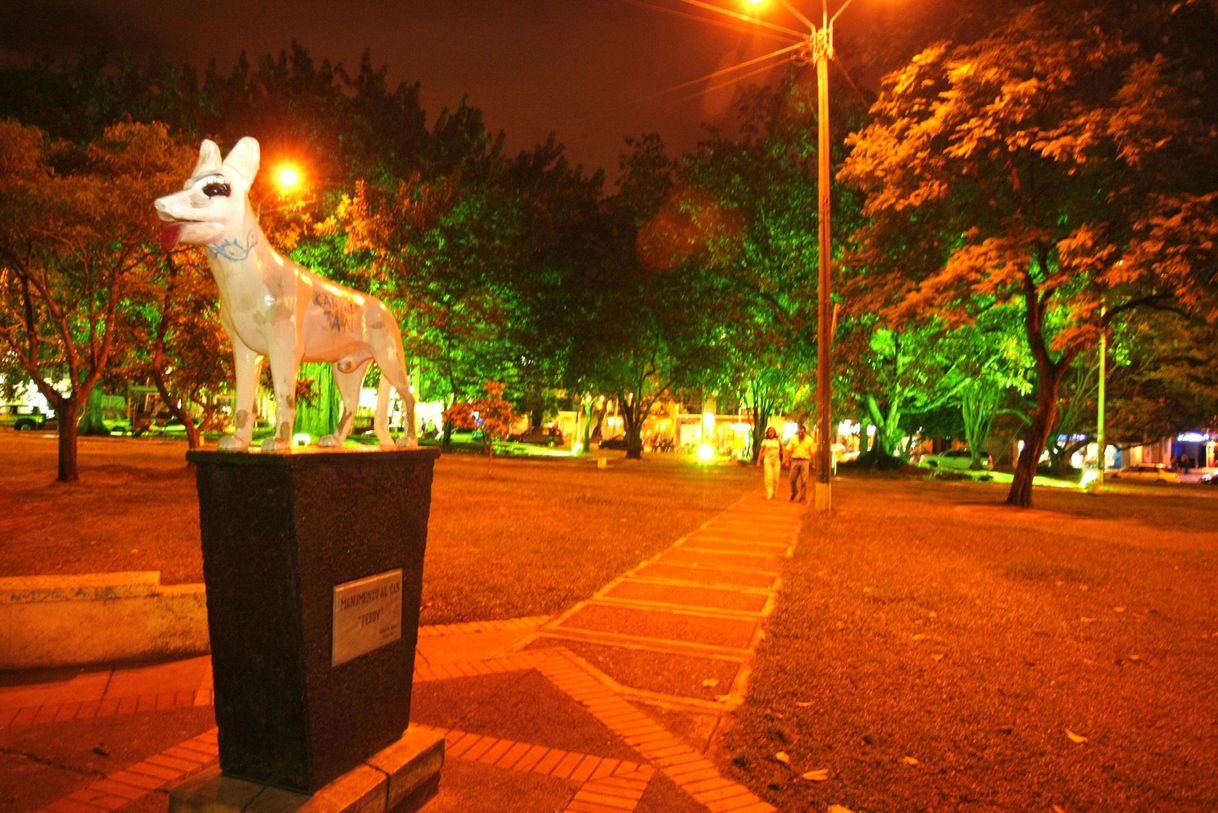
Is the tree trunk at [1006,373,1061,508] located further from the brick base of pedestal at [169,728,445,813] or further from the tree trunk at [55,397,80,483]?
the tree trunk at [55,397,80,483]

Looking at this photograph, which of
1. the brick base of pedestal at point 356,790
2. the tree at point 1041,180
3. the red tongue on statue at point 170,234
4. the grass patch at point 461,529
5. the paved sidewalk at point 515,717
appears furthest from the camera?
the tree at point 1041,180

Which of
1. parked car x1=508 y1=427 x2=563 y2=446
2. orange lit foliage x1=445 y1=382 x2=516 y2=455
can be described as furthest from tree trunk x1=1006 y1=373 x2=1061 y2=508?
parked car x1=508 y1=427 x2=563 y2=446

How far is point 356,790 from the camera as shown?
327cm

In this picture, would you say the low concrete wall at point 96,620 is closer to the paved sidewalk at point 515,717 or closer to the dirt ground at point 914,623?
the paved sidewalk at point 515,717

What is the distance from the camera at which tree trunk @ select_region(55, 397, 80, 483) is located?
15.7 metres

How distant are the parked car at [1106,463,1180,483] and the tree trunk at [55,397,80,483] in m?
48.4

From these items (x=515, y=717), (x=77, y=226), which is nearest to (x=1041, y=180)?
(x=515, y=717)

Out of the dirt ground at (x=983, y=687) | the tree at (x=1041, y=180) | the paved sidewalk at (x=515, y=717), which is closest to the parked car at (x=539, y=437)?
the tree at (x=1041, y=180)

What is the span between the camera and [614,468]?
3120 centimetres

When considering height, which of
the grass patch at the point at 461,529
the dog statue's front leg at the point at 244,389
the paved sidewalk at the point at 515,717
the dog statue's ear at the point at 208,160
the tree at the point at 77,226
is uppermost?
the tree at the point at 77,226

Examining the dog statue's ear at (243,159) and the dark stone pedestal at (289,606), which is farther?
the dog statue's ear at (243,159)

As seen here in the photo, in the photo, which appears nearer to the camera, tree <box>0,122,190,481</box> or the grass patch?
the grass patch

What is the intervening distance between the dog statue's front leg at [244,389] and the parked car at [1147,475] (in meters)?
51.4

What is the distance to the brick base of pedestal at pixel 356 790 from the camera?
3.09m
